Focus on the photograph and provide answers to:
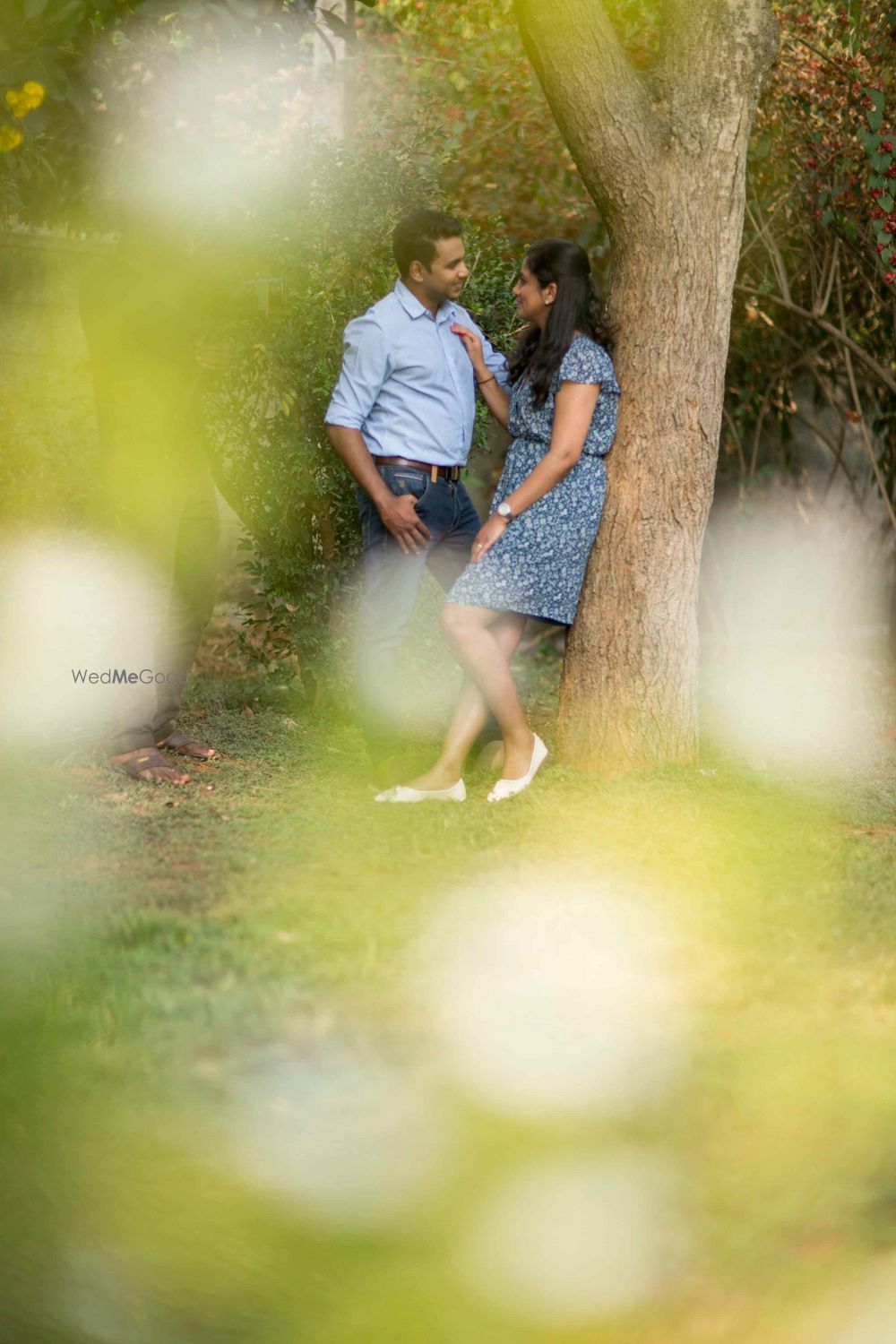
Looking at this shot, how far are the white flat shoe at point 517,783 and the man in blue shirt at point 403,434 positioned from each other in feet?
1.57

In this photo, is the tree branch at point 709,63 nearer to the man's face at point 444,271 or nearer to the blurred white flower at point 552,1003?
the man's face at point 444,271

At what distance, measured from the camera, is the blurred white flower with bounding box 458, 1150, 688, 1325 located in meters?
2.97

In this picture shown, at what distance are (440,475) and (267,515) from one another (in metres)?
1.34

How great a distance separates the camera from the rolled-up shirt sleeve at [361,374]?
5.14m

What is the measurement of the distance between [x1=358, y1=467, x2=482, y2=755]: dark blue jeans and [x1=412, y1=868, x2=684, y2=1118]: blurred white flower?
1433mm

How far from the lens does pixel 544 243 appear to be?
4945mm

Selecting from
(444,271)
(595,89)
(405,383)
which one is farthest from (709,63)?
(405,383)

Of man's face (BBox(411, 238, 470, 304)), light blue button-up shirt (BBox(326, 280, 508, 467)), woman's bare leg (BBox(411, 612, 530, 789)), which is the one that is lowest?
woman's bare leg (BBox(411, 612, 530, 789))

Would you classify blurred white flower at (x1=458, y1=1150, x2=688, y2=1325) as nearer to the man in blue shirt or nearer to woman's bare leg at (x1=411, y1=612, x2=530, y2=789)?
woman's bare leg at (x1=411, y1=612, x2=530, y2=789)

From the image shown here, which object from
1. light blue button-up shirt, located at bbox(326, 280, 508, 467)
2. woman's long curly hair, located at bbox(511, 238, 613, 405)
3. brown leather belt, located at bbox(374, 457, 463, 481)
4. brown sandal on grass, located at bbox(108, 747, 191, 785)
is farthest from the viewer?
brown sandal on grass, located at bbox(108, 747, 191, 785)

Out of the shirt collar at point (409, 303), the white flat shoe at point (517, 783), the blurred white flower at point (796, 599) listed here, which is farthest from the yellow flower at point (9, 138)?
the blurred white flower at point (796, 599)

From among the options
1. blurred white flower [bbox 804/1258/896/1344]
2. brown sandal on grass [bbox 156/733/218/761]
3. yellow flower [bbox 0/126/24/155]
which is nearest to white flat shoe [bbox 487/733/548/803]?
brown sandal on grass [bbox 156/733/218/761]

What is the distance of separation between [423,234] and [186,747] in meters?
2.07

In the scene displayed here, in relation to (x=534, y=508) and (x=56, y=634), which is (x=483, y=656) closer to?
(x=534, y=508)
